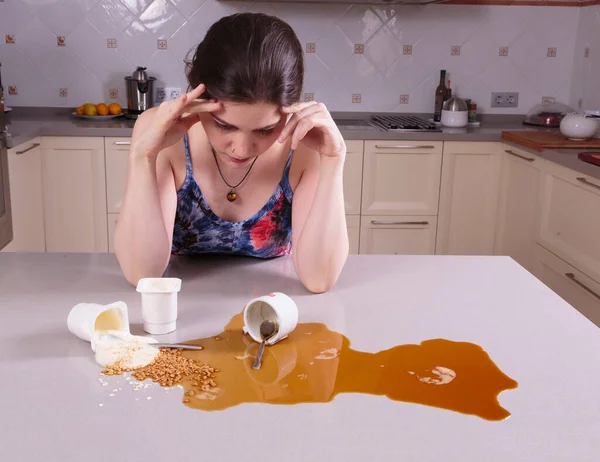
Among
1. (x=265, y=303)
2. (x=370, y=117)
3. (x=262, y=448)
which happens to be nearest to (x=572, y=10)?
(x=370, y=117)

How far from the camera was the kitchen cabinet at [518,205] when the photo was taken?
313cm

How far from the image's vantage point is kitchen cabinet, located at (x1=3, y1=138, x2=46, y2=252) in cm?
300

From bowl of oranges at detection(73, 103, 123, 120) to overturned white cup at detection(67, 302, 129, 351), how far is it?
2473mm

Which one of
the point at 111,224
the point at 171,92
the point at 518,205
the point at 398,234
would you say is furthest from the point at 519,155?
the point at 111,224

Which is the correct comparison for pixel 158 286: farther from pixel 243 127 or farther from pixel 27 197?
pixel 27 197

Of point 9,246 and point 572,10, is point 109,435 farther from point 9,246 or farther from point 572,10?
point 572,10

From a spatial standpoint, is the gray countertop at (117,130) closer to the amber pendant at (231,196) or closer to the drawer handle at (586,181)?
the drawer handle at (586,181)

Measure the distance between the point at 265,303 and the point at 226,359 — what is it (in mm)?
142

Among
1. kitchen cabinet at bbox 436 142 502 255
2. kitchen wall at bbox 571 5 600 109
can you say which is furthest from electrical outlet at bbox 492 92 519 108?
kitchen cabinet at bbox 436 142 502 255

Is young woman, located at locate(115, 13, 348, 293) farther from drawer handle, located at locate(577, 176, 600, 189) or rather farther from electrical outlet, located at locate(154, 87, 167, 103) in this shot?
electrical outlet, located at locate(154, 87, 167, 103)

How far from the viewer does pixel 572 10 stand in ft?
12.5

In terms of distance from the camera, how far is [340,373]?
1089mm

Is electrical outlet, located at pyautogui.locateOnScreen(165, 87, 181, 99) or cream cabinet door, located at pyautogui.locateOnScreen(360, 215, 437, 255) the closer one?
cream cabinet door, located at pyautogui.locateOnScreen(360, 215, 437, 255)

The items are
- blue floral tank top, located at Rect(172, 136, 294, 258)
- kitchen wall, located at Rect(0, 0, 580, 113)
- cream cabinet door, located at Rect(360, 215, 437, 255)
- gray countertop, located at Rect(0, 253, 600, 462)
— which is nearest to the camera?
gray countertop, located at Rect(0, 253, 600, 462)
